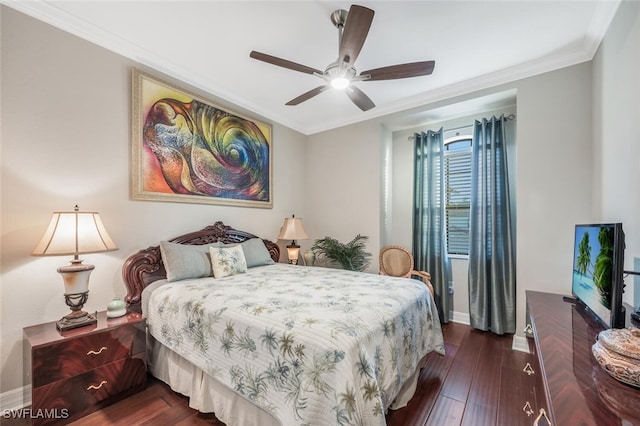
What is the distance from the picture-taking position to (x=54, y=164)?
2018mm

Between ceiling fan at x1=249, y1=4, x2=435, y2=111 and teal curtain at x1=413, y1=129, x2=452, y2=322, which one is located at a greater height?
ceiling fan at x1=249, y1=4, x2=435, y2=111

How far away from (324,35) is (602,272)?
242 centimetres

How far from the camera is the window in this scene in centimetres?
349

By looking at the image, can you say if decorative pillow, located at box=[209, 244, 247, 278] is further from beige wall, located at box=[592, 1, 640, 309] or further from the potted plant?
beige wall, located at box=[592, 1, 640, 309]

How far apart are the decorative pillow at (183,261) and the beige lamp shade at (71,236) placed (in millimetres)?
509

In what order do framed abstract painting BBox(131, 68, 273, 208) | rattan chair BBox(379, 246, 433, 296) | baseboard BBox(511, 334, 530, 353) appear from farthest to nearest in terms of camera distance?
1. rattan chair BBox(379, 246, 433, 296)
2. baseboard BBox(511, 334, 530, 353)
3. framed abstract painting BBox(131, 68, 273, 208)

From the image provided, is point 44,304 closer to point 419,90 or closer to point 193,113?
point 193,113

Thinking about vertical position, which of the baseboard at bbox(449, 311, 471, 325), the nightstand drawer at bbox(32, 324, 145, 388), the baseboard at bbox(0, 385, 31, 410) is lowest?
the baseboard at bbox(449, 311, 471, 325)

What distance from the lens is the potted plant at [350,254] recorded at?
3.71 m

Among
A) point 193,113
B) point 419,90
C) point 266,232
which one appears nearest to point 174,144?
point 193,113

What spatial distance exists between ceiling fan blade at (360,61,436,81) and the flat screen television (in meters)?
1.49

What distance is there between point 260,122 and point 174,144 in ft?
4.20

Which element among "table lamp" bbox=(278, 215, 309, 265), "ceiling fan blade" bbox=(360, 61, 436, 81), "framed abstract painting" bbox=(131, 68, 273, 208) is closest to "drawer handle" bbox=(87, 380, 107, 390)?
"framed abstract painting" bbox=(131, 68, 273, 208)

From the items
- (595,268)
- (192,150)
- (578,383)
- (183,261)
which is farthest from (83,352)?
(595,268)
